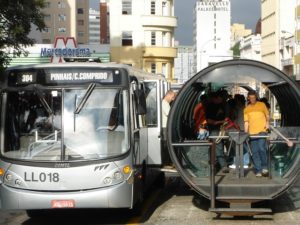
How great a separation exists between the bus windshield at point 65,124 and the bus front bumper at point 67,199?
566 mm

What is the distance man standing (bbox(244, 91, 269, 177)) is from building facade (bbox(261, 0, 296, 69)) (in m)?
85.8

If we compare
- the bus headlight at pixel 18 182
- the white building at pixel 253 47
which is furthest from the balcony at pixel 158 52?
the white building at pixel 253 47

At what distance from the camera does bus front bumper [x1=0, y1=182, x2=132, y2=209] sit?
436 inches

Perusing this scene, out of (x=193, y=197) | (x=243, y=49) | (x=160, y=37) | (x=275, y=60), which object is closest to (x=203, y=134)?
(x=193, y=197)

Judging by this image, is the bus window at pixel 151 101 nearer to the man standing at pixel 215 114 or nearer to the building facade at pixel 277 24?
the man standing at pixel 215 114

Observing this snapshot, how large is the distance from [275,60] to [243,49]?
48.9m

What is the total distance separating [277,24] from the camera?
106 m

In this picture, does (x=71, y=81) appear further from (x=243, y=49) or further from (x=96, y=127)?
(x=243, y=49)

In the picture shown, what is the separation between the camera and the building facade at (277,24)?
105 m

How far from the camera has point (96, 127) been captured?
450 inches

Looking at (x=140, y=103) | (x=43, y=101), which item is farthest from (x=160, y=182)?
(x=43, y=101)

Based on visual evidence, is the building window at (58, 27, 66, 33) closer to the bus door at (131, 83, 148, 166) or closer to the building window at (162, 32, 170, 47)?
the building window at (162, 32, 170, 47)

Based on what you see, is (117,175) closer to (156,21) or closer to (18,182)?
(18,182)

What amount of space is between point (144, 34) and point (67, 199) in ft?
209
